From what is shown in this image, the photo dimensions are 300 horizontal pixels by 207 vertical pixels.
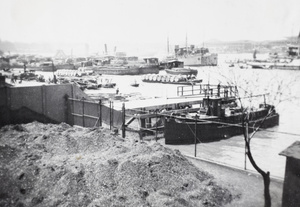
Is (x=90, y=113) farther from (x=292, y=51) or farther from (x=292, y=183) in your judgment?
(x=292, y=51)

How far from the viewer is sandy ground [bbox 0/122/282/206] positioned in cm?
758

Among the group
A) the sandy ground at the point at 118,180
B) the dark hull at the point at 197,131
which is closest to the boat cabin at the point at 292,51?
the dark hull at the point at 197,131

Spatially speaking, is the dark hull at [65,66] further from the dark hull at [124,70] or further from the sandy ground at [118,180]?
the sandy ground at [118,180]

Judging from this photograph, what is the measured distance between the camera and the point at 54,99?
17188 millimetres

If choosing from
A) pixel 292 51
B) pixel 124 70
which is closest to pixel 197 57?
pixel 124 70

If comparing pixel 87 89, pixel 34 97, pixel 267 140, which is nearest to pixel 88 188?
pixel 34 97

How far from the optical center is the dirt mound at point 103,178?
24.8ft

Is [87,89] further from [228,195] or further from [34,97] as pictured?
[228,195]

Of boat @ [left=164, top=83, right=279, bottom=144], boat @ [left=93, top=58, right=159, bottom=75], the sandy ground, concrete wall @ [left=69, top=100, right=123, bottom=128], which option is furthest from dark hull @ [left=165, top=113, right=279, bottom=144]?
boat @ [left=93, top=58, right=159, bottom=75]

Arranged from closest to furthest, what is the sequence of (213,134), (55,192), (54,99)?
(55,192)
(54,99)
(213,134)

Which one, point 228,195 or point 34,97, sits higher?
point 34,97

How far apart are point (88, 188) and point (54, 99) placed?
10.4 metres

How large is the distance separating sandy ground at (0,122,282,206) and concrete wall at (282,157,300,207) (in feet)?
3.96

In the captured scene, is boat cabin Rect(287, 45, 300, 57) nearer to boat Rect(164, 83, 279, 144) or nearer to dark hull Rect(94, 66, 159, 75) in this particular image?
dark hull Rect(94, 66, 159, 75)
